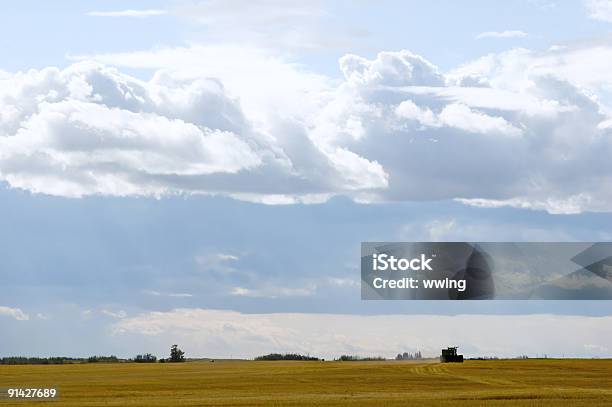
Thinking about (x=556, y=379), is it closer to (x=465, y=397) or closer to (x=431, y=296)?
(x=431, y=296)

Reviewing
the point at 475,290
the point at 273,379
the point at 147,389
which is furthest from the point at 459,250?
the point at 147,389

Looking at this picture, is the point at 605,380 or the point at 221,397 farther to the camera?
the point at 605,380

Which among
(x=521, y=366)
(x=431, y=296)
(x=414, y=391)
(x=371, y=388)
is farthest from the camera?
(x=521, y=366)

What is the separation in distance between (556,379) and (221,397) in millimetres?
67470

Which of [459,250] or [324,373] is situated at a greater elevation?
[459,250]

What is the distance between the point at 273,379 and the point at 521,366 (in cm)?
6589

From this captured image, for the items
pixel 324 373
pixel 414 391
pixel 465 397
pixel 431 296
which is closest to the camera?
pixel 465 397

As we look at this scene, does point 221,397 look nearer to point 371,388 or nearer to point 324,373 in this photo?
point 371,388

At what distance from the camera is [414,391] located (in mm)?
117312

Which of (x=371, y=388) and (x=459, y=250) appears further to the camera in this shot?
(x=459, y=250)

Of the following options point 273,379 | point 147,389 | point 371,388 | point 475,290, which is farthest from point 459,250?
point 147,389

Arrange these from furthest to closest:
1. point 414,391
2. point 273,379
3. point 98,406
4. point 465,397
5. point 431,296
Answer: point 273,379, point 431,296, point 414,391, point 465,397, point 98,406

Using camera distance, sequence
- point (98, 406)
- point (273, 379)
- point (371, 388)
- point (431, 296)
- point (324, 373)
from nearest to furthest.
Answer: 1. point (98, 406)
2. point (371, 388)
3. point (431, 296)
4. point (273, 379)
5. point (324, 373)

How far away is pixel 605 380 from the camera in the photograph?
150000 mm
